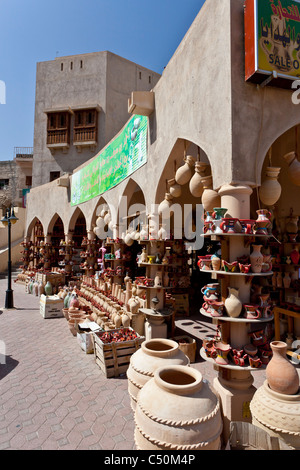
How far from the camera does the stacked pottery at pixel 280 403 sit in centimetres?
282

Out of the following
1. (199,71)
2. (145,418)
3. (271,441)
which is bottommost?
(271,441)

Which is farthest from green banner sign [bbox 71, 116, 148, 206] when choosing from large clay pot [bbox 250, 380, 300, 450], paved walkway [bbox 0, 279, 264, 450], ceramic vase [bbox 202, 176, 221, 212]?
large clay pot [bbox 250, 380, 300, 450]

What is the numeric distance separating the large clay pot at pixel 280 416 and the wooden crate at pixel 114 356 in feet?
9.86

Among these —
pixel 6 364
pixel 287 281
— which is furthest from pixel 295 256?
pixel 6 364

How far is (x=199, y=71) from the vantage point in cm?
439

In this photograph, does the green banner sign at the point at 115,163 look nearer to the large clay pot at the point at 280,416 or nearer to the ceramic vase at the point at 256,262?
the ceramic vase at the point at 256,262

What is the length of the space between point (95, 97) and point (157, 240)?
699 inches

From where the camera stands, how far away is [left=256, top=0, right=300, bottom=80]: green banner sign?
3.57m

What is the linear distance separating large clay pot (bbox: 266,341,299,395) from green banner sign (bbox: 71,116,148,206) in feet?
17.6

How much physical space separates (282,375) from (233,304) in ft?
3.04

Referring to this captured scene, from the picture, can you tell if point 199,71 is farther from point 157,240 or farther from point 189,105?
point 157,240
